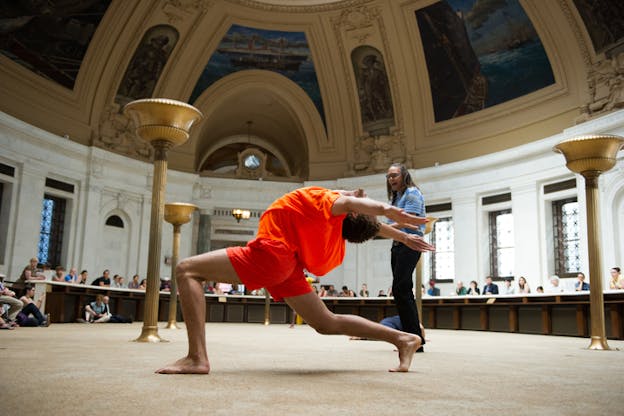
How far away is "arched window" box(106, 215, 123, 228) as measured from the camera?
20.1 meters

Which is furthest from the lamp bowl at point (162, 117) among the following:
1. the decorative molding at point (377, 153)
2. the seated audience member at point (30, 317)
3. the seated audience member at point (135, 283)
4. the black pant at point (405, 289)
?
the decorative molding at point (377, 153)

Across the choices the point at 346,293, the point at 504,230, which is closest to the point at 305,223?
the point at 504,230

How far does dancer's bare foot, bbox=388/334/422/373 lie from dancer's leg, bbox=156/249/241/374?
1.12 metres

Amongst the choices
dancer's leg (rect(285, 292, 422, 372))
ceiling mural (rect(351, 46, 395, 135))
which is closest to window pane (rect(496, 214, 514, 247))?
ceiling mural (rect(351, 46, 395, 135))

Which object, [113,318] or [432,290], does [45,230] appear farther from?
[432,290]

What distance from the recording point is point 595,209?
290 inches

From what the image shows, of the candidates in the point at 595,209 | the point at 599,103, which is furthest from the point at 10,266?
the point at 599,103

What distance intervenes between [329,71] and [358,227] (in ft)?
64.2

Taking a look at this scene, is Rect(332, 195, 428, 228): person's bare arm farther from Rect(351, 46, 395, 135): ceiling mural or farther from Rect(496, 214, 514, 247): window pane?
Rect(351, 46, 395, 135): ceiling mural

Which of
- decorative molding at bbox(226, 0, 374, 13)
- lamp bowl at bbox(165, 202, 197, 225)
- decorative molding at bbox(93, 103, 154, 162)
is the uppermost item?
decorative molding at bbox(226, 0, 374, 13)

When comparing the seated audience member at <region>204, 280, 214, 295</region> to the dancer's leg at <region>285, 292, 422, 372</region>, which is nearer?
the dancer's leg at <region>285, 292, 422, 372</region>

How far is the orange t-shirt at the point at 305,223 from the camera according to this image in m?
3.29

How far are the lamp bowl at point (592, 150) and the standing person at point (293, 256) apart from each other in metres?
4.72

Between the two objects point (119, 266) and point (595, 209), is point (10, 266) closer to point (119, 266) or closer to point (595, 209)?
point (119, 266)
